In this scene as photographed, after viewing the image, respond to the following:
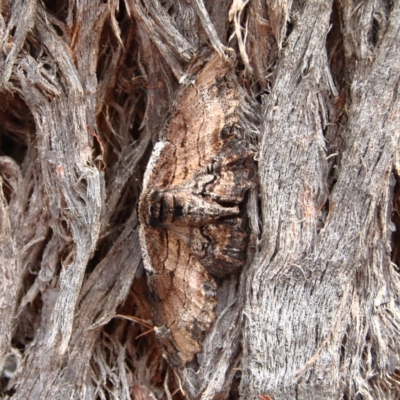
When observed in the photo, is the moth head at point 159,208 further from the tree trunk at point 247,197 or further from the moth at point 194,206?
the tree trunk at point 247,197

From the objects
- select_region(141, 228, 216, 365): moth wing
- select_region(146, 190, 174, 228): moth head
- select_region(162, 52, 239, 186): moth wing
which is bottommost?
select_region(141, 228, 216, 365): moth wing

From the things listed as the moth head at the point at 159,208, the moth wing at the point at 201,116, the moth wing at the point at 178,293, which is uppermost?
the moth wing at the point at 201,116

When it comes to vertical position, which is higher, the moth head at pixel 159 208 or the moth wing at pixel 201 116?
the moth wing at pixel 201 116

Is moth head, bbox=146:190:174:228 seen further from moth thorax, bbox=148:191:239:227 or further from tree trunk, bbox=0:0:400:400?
tree trunk, bbox=0:0:400:400

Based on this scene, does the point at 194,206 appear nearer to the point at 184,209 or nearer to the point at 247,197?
the point at 184,209

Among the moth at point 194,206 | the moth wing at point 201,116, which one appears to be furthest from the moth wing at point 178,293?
the moth wing at point 201,116

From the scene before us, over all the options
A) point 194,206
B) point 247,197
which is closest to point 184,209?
point 194,206

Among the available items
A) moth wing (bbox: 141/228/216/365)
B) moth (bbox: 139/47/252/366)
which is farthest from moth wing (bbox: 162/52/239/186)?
moth wing (bbox: 141/228/216/365)

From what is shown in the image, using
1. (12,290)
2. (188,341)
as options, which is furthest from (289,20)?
(12,290)

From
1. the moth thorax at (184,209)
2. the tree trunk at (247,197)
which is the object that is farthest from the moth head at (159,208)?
the tree trunk at (247,197)
